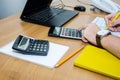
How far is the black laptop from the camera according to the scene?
1065mm

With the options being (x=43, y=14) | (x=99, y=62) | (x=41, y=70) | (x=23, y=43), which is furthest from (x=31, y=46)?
(x=43, y=14)

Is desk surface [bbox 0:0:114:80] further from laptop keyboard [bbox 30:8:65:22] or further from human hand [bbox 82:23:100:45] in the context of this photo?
laptop keyboard [bbox 30:8:65:22]

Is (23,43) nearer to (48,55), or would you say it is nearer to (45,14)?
(48,55)

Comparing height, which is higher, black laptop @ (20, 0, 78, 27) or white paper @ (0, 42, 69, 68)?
white paper @ (0, 42, 69, 68)

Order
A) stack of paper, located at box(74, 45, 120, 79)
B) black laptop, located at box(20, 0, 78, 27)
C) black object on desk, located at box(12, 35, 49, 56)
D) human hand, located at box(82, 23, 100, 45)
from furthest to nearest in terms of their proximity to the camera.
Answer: black laptop, located at box(20, 0, 78, 27) < human hand, located at box(82, 23, 100, 45) < black object on desk, located at box(12, 35, 49, 56) < stack of paper, located at box(74, 45, 120, 79)

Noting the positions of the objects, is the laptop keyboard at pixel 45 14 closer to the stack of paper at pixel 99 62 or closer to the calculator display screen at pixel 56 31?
the calculator display screen at pixel 56 31

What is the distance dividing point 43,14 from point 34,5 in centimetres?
8

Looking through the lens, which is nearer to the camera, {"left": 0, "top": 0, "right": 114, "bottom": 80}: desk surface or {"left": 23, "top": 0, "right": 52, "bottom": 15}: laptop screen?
{"left": 0, "top": 0, "right": 114, "bottom": 80}: desk surface

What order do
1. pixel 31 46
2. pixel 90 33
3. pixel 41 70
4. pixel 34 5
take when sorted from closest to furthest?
pixel 41 70 → pixel 31 46 → pixel 90 33 → pixel 34 5

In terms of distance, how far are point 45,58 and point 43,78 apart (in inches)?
4.6

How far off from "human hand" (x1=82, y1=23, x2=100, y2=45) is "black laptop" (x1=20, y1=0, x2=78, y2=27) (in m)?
0.18

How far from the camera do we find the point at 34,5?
1.16 metres

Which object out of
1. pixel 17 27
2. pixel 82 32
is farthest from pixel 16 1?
pixel 82 32

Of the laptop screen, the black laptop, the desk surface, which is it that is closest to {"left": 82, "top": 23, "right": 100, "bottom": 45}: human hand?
the desk surface
